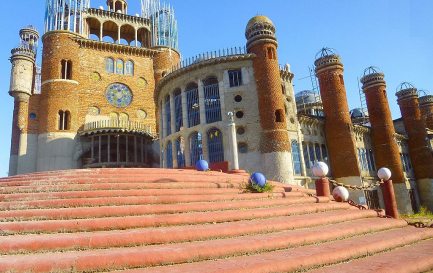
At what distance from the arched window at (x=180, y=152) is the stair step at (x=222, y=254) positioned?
1934cm

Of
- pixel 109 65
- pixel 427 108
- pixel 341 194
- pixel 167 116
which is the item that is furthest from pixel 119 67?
pixel 427 108

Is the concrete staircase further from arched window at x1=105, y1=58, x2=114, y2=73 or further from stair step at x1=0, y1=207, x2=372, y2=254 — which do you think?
arched window at x1=105, y1=58, x2=114, y2=73

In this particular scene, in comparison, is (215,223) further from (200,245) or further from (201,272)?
(201,272)

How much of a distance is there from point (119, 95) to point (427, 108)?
4005 centimetres

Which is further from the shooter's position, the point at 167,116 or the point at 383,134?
the point at 383,134

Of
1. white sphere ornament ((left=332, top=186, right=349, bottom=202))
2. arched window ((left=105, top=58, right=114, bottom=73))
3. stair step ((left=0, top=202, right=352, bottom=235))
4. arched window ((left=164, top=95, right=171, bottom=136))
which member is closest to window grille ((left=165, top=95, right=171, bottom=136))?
arched window ((left=164, top=95, right=171, bottom=136))

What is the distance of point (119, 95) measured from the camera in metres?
35.3

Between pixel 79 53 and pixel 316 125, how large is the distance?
25.8 m

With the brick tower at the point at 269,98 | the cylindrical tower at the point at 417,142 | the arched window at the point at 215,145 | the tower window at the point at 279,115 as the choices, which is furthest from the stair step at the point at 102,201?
the cylindrical tower at the point at 417,142

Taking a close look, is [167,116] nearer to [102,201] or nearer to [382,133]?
[382,133]

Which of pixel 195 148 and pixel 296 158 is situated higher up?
pixel 195 148

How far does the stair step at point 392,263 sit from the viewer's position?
16.5 feet

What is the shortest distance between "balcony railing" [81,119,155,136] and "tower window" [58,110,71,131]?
1558 mm

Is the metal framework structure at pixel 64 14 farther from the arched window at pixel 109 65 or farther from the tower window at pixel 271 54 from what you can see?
the tower window at pixel 271 54
